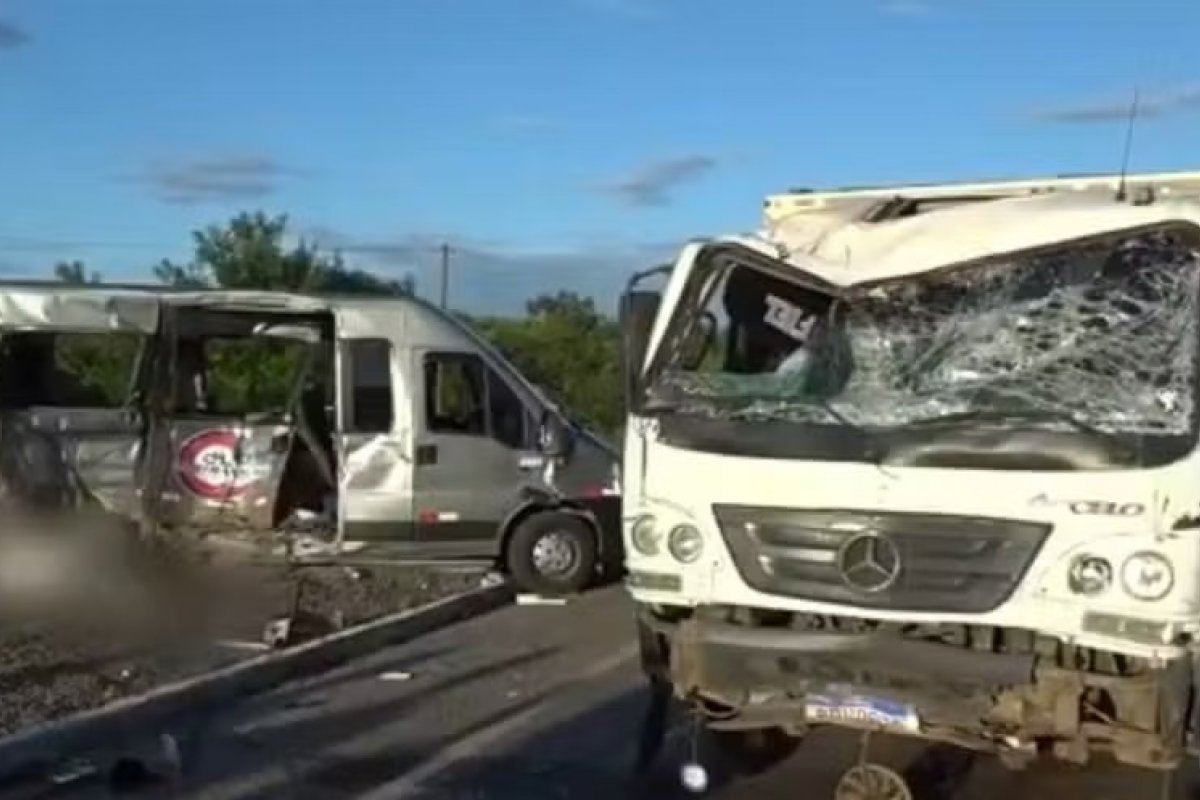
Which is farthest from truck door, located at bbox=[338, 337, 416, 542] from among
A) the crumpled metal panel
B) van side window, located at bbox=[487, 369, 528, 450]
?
the crumpled metal panel

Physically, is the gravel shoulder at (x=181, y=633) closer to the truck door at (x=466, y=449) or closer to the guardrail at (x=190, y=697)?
the guardrail at (x=190, y=697)

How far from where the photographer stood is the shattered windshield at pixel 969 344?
7.35 m

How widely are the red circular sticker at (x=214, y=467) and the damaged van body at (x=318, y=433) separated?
0.4 inches

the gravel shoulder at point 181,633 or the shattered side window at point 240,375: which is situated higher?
the shattered side window at point 240,375

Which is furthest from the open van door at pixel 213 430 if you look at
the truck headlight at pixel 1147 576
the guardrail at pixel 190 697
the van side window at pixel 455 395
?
the truck headlight at pixel 1147 576

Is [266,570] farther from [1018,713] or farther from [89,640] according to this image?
[1018,713]

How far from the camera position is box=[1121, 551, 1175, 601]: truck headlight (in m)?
7.09

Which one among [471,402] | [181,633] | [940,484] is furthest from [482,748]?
[471,402]

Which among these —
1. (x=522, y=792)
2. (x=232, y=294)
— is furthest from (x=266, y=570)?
(x=522, y=792)

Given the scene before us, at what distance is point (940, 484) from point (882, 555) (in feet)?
1.21

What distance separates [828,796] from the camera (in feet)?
27.7

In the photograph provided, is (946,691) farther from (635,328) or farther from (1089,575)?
(635,328)

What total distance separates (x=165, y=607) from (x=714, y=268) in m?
5.75

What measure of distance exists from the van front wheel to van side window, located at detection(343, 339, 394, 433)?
143cm
